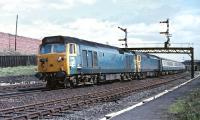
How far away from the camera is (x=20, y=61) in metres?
63.2

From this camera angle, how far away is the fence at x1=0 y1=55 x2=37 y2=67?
59.2 meters

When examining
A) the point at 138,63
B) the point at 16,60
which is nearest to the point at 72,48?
the point at 138,63

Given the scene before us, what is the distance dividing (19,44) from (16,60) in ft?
53.5

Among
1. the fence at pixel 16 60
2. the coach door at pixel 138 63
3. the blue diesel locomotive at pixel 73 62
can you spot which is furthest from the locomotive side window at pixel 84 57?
the fence at pixel 16 60

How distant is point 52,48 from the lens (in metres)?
28.9

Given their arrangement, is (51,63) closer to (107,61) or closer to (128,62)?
(107,61)

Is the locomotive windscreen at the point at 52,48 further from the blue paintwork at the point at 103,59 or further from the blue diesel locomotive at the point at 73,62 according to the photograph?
the blue paintwork at the point at 103,59

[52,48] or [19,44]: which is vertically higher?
[19,44]

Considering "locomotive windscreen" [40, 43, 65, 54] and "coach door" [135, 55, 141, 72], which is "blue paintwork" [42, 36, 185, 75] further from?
"coach door" [135, 55, 141, 72]

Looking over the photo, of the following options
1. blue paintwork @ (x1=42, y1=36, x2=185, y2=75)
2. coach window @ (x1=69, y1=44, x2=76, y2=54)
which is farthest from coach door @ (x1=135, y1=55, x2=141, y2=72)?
coach window @ (x1=69, y1=44, x2=76, y2=54)

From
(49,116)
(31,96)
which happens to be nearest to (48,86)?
(31,96)

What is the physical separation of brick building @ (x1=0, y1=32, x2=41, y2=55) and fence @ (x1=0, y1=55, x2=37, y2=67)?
6537 mm

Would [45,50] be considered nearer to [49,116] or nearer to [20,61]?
[49,116]

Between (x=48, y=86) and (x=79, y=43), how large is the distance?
11.4ft
